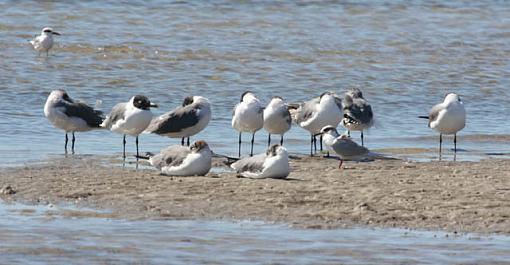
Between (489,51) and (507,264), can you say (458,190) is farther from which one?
(489,51)

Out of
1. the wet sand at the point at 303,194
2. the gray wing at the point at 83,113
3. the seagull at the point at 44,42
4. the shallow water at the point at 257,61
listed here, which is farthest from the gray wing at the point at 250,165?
the seagull at the point at 44,42

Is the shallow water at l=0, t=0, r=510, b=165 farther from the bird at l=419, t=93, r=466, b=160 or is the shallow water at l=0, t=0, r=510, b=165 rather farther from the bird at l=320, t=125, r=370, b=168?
the bird at l=320, t=125, r=370, b=168

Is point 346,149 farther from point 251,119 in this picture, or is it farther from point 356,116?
point 356,116

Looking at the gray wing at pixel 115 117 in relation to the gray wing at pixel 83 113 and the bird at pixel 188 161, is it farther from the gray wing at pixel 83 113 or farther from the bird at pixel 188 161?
the bird at pixel 188 161

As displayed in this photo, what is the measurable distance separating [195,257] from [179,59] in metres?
14.8

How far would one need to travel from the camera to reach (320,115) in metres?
15.4

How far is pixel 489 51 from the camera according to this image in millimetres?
25500

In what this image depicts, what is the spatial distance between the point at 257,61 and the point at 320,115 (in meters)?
8.12

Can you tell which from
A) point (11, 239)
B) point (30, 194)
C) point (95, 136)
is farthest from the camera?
point (95, 136)

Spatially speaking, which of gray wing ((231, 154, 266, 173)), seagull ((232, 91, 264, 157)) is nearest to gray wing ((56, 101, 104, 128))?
seagull ((232, 91, 264, 157))

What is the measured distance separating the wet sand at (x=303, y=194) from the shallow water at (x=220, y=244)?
0.36m

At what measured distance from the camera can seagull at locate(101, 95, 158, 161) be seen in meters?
14.7

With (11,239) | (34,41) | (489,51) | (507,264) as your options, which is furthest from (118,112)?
(489,51)

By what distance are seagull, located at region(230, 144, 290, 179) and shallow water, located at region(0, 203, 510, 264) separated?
2.00 m
